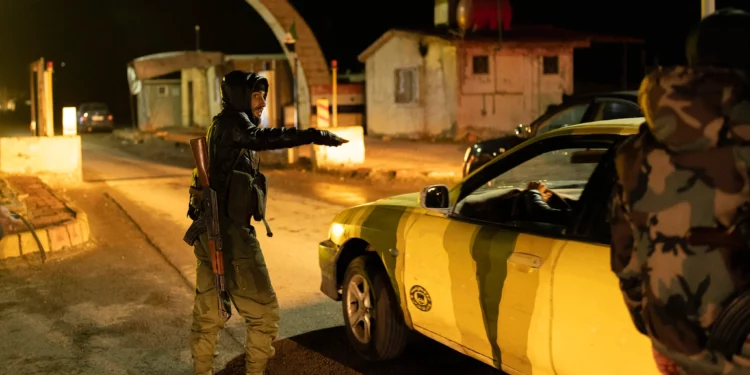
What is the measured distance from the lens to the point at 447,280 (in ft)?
14.5

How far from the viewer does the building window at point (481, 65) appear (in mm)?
23422

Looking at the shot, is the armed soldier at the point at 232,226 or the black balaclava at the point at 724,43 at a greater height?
the black balaclava at the point at 724,43

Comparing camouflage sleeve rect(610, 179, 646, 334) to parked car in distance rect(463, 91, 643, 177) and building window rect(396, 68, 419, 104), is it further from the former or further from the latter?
building window rect(396, 68, 419, 104)

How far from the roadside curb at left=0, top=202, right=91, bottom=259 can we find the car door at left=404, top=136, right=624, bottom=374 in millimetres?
5112

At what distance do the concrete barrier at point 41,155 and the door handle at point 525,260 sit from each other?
11.7m

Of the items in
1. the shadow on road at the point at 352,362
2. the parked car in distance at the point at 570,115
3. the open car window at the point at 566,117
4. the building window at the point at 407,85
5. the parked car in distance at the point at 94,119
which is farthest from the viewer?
the parked car in distance at the point at 94,119

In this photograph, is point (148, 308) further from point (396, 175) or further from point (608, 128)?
point (396, 175)

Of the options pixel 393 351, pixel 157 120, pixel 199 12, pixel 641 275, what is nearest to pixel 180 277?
pixel 393 351

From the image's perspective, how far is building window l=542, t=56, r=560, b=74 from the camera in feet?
78.0

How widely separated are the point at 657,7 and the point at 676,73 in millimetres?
34689

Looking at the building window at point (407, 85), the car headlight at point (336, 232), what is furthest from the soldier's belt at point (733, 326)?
the building window at point (407, 85)

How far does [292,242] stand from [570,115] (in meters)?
4.76

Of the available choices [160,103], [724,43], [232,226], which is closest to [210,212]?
[232,226]

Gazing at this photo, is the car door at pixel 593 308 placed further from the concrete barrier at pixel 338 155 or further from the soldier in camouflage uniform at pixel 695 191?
the concrete barrier at pixel 338 155
